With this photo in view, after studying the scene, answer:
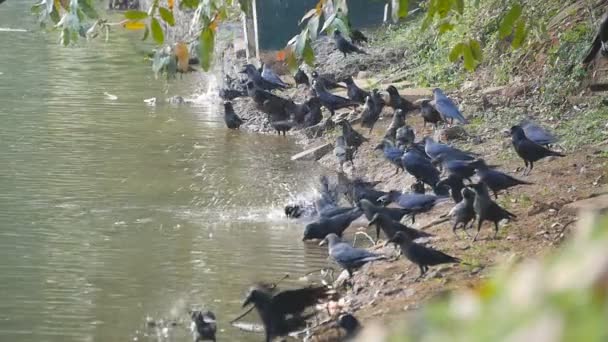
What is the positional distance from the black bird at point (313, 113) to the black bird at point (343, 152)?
2013 millimetres

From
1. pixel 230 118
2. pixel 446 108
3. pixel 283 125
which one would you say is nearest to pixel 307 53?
pixel 446 108

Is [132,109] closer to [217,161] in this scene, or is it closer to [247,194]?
[217,161]

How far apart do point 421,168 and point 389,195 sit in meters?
0.51

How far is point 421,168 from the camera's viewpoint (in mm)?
9789

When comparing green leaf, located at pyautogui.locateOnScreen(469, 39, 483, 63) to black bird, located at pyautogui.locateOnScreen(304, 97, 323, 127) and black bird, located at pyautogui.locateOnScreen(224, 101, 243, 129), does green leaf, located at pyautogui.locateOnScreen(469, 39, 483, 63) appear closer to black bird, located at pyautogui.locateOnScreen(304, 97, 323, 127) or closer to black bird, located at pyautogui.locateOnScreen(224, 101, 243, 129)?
black bird, located at pyautogui.locateOnScreen(304, 97, 323, 127)

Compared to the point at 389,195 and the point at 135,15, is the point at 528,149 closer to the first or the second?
the point at 389,195

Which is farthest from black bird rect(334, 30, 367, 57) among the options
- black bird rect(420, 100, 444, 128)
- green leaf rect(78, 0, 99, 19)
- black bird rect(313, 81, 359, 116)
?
green leaf rect(78, 0, 99, 19)

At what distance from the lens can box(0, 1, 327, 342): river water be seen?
730 centimetres

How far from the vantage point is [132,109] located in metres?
17.4

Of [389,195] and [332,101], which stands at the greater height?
[389,195]

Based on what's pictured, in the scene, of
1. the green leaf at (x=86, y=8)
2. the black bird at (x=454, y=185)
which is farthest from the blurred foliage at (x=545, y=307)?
the black bird at (x=454, y=185)

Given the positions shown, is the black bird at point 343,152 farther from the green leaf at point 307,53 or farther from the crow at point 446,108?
the green leaf at point 307,53

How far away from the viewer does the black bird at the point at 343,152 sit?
12586mm

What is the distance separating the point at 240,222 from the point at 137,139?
5.07 m
